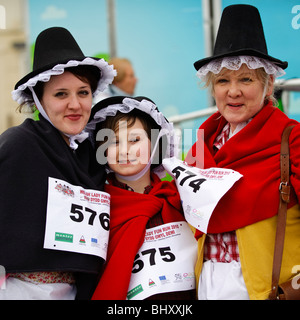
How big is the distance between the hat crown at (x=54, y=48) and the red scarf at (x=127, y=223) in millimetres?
759

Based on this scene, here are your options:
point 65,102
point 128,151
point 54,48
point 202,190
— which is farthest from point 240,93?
point 54,48

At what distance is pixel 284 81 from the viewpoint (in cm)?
337

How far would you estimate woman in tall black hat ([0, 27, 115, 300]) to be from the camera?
2.19m

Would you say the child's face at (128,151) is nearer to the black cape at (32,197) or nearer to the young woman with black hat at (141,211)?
the young woman with black hat at (141,211)

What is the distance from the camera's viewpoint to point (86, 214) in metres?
2.36

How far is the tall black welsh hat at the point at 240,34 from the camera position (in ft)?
7.78

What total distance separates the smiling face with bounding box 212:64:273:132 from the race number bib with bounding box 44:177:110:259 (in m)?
0.82

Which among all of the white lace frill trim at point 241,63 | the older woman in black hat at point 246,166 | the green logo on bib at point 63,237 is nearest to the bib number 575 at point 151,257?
the older woman in black hat at point 246,166

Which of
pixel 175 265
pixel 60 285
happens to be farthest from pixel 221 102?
pixel 60 285

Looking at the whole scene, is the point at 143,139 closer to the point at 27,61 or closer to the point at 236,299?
the point at 236,299

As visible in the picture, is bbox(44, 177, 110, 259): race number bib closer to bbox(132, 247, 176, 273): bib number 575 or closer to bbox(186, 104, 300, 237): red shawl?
bbox(132, 247, 176, 273): bib number 575

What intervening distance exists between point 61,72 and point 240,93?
3.07 ft
